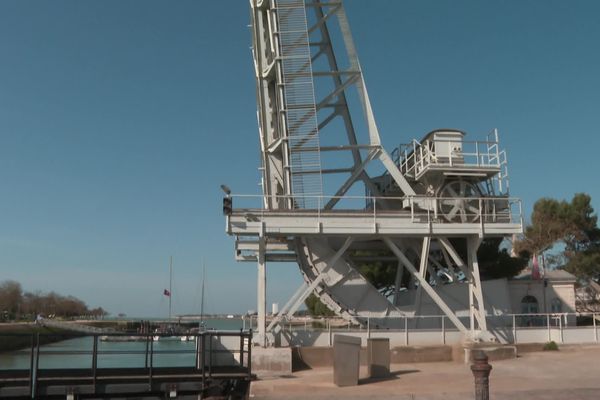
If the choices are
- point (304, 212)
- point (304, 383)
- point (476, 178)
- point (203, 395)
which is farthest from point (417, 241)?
point (203, 395)

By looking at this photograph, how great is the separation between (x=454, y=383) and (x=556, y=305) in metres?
13.1

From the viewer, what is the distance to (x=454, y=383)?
54.6ft

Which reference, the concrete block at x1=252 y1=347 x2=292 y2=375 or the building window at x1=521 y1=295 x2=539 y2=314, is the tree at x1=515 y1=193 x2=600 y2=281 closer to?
the building window at x1=521 y1=295 x2=539 y2=314

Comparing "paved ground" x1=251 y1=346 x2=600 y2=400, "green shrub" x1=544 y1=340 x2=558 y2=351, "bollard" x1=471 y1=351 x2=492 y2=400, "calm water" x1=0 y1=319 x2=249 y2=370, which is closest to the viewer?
"bollard" x1=471 y1=351 x2=492 y2=400

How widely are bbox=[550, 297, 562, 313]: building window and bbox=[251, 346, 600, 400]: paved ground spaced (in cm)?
579

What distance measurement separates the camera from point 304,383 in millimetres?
17250

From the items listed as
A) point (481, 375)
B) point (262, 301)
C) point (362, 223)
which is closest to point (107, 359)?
point (262, 301)

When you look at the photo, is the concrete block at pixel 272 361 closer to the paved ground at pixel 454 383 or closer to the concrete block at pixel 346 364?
the paved ground at pixel 454 383

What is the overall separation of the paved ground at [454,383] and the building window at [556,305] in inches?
228

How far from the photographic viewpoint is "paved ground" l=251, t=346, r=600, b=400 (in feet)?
48.2

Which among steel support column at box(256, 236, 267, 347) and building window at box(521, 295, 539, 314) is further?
building window at box(521, 295, 539, 314)

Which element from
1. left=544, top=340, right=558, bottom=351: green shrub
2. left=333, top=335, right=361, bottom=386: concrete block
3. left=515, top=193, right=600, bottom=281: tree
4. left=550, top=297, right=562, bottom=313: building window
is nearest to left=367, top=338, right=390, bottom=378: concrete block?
left=333, top=335, right=361, bottom=386: concrete block

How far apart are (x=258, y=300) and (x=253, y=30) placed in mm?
13906

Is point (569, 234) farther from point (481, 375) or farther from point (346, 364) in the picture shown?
point (481, 375)
